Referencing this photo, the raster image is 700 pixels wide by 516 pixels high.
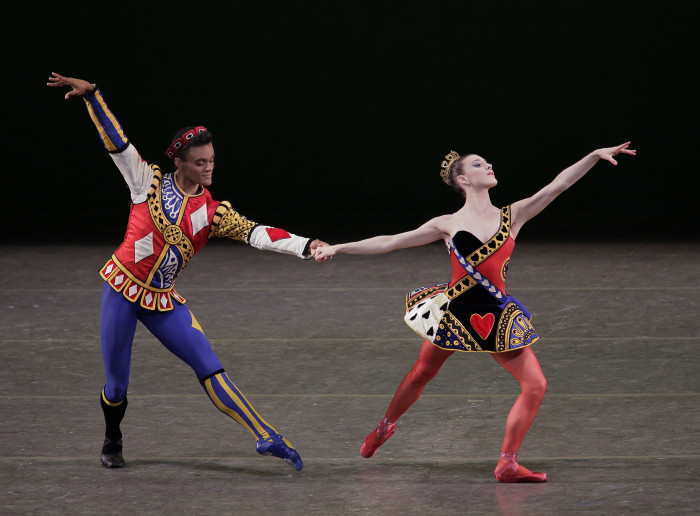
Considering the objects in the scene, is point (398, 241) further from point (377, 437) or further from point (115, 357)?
point (115, 357)

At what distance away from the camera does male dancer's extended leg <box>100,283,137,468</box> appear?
373cm

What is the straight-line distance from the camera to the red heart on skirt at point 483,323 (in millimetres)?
3605

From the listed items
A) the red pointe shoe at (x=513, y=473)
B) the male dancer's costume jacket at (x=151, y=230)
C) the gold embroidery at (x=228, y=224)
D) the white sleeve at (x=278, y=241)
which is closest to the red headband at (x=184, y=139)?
the male dancer's costume jacket at (x=151, y=230)

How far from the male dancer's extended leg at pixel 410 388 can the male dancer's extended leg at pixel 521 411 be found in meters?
0.26

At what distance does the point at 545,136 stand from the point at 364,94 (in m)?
1.93

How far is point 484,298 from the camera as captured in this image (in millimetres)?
3666

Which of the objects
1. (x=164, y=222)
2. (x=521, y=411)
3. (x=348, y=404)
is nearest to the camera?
(x=521, y=411)

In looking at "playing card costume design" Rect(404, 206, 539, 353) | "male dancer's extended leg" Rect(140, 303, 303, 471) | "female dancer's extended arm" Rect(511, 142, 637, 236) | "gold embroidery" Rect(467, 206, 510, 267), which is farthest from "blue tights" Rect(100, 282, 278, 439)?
"female dancer's extended arm" Rect(511, 142, 637, 236)

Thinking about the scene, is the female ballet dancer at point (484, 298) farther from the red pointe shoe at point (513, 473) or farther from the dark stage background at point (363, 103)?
the dark stage background at point (363, 103)

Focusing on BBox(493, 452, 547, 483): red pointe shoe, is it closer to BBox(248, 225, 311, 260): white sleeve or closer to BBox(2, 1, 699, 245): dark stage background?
BBox(248, 225, 311, 260): white sleeve

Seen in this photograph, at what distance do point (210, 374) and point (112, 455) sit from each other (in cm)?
52

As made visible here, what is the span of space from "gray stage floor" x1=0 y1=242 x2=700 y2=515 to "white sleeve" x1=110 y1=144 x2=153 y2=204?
3.36 ft

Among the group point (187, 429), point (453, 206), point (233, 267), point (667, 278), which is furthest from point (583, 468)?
point (453, 206)

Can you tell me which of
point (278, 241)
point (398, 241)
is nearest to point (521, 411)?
point (398, 241)
